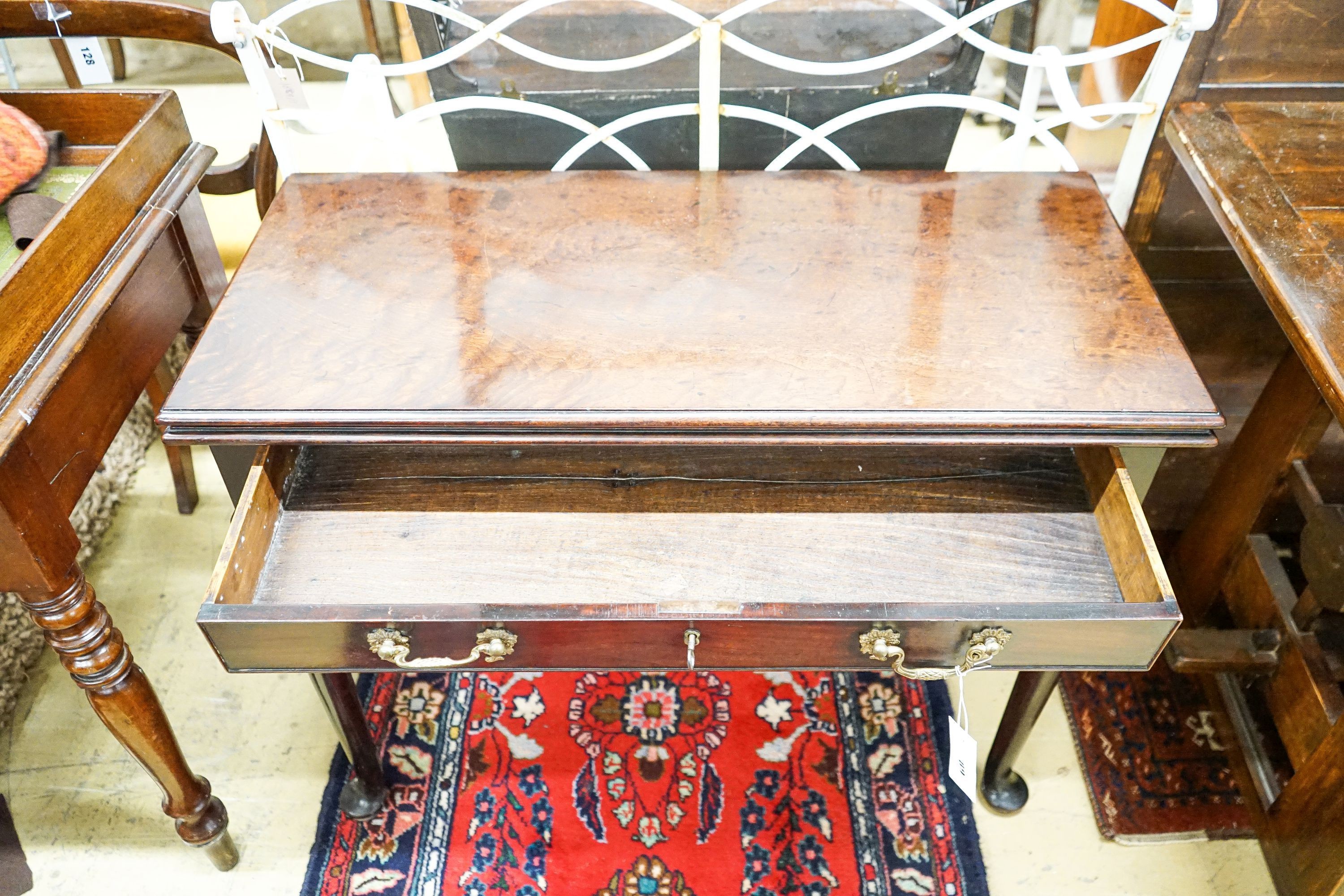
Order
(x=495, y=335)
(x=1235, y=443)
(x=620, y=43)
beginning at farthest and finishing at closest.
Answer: (x=620, y=43)
(x=1235, y=443)
(x=495, y=335)

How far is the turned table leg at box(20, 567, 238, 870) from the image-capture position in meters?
0.94

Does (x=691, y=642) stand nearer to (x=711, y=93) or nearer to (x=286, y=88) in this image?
(x=711, y=93)

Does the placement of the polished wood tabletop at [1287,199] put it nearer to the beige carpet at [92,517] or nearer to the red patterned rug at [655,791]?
the red patterned rug at [655,791]

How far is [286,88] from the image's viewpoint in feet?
4.09

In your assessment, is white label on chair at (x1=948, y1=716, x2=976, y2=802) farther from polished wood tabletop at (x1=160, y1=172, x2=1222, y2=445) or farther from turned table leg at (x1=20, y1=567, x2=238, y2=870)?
turned table leg at (x1=20, y1=567, x2=238, y2=870)

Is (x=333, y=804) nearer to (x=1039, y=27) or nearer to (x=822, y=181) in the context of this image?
(x=822, y=181)

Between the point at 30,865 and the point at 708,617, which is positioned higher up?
the point at 708,617

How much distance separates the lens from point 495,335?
3.22 feet

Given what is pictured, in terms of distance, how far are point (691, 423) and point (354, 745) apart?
2.17ft

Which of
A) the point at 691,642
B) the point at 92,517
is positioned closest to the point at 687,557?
the point at 691,642

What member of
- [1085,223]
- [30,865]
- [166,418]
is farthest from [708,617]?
[30,865]

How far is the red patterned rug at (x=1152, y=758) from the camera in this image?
4.25ft

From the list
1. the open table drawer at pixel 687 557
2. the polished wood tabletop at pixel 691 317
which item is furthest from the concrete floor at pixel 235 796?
the polished wood tabletop at pixel 691 317

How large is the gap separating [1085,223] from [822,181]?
0.32m
